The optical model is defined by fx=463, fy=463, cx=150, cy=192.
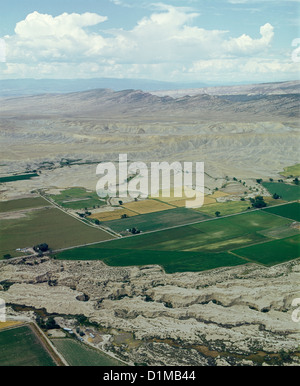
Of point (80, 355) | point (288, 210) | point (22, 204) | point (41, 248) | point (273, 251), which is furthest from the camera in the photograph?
point (22, 204)

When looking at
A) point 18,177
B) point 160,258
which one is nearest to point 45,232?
point 160,258

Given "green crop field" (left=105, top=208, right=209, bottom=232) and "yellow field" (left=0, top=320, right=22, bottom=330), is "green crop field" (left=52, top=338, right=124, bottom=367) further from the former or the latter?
"green crop field" (left=105, top=208, right=209, bottom=232)

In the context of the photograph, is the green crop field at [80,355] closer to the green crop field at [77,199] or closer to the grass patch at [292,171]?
the green crop field at [77,199]

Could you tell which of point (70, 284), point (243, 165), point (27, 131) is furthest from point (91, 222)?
point (27, 131)

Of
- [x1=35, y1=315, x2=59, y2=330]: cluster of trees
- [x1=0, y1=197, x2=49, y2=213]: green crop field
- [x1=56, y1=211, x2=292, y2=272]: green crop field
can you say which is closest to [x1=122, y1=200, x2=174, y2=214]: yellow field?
[x1=56, y1=211, x2=292, y2=272]: green crop field

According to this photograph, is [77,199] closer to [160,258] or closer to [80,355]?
[160,258]

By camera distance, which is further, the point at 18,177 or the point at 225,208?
the point at 18,177
